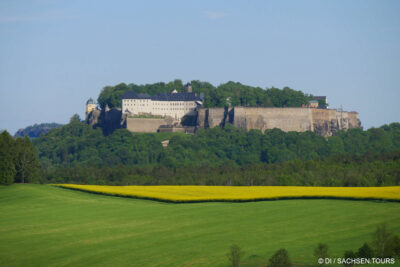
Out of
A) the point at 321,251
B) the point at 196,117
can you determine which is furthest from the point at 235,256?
the point at 196,117

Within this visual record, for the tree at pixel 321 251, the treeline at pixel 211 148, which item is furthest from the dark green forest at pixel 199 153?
the tree at pixel 321 251

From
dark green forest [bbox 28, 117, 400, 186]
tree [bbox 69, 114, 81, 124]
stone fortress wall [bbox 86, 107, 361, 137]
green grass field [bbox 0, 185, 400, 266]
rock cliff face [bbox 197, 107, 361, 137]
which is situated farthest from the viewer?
tree [bbox 69, 114, 81, 124]

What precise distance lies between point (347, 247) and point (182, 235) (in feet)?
30.3

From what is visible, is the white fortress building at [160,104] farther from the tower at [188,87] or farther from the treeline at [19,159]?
the treeline at [19,159]

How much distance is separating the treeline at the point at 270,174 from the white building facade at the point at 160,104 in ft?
108

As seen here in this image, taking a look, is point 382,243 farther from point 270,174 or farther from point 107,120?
point 107,120

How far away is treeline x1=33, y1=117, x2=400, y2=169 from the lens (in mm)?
112062

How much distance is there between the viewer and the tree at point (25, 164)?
6762cm

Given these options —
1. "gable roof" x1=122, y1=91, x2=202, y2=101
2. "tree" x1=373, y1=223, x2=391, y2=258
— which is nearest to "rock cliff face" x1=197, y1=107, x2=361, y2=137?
"gable roof" x1=122, y1=91, x2=202, y2=101

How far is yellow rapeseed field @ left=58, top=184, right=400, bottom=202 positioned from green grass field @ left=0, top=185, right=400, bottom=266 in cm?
150

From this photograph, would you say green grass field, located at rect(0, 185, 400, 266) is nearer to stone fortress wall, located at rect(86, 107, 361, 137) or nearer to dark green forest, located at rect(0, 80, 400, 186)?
dark green forest, located at rect(0, 80, 400, 186)

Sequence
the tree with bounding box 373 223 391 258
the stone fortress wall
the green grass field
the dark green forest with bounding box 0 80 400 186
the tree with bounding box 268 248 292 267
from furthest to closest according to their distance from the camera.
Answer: the stone fortress wall < the dark green forest with bounding box 0 80 400 186 < the green grass field < the tree with bounding box 373 223 391 258 < the tree with bounding box 268 248 292 267

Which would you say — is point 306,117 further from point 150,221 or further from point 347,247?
point 347,247

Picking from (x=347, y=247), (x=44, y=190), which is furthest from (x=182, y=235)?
(x=44, y=190)
